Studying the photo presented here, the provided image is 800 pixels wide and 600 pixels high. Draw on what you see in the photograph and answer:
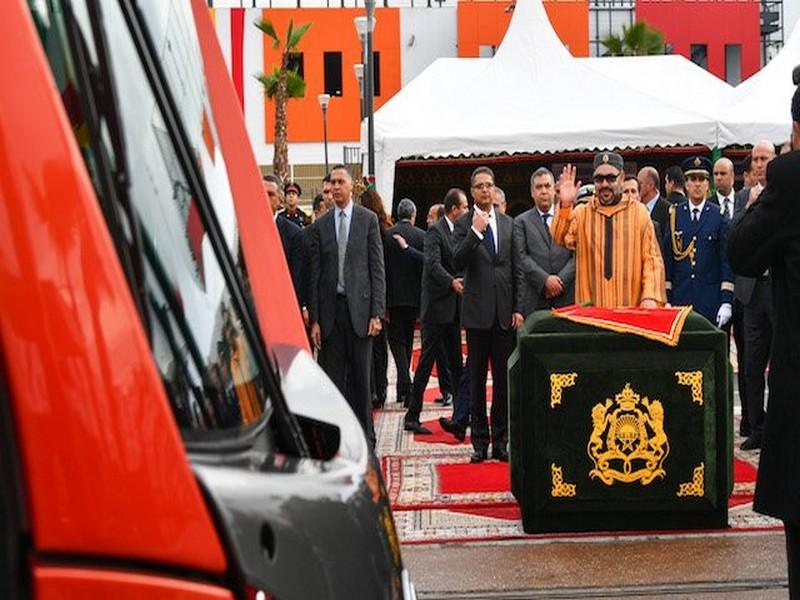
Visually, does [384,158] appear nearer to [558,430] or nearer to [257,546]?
[558,430]

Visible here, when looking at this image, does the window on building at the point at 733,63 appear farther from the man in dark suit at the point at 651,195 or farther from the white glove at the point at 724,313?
the white glove at the point at 724,313

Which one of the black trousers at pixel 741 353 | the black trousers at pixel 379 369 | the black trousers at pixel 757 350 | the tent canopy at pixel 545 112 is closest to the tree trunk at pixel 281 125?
the tent canopy at pixel 545 112

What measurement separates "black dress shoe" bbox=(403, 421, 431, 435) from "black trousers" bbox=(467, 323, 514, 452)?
4.86 ft

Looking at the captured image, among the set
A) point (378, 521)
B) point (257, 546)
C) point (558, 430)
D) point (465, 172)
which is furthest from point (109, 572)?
point (465, 172)

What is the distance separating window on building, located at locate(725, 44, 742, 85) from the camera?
54312 millimetres

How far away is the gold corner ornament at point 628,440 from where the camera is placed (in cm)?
641

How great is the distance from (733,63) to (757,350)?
158 feet

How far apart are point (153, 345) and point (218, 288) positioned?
0.37 m

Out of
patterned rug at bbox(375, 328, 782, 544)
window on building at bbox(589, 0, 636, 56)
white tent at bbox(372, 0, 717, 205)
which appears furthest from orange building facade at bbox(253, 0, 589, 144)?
patterned rug at bbox(375, 328, 782, 544)

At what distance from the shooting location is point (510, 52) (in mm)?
21094

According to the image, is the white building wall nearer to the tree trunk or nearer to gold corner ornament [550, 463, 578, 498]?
the tree trunk

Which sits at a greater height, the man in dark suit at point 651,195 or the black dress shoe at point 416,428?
the man in dark suit at point 651,195

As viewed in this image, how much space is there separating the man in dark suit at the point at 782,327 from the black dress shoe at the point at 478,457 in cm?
444

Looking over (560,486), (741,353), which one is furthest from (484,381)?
(560,486)
